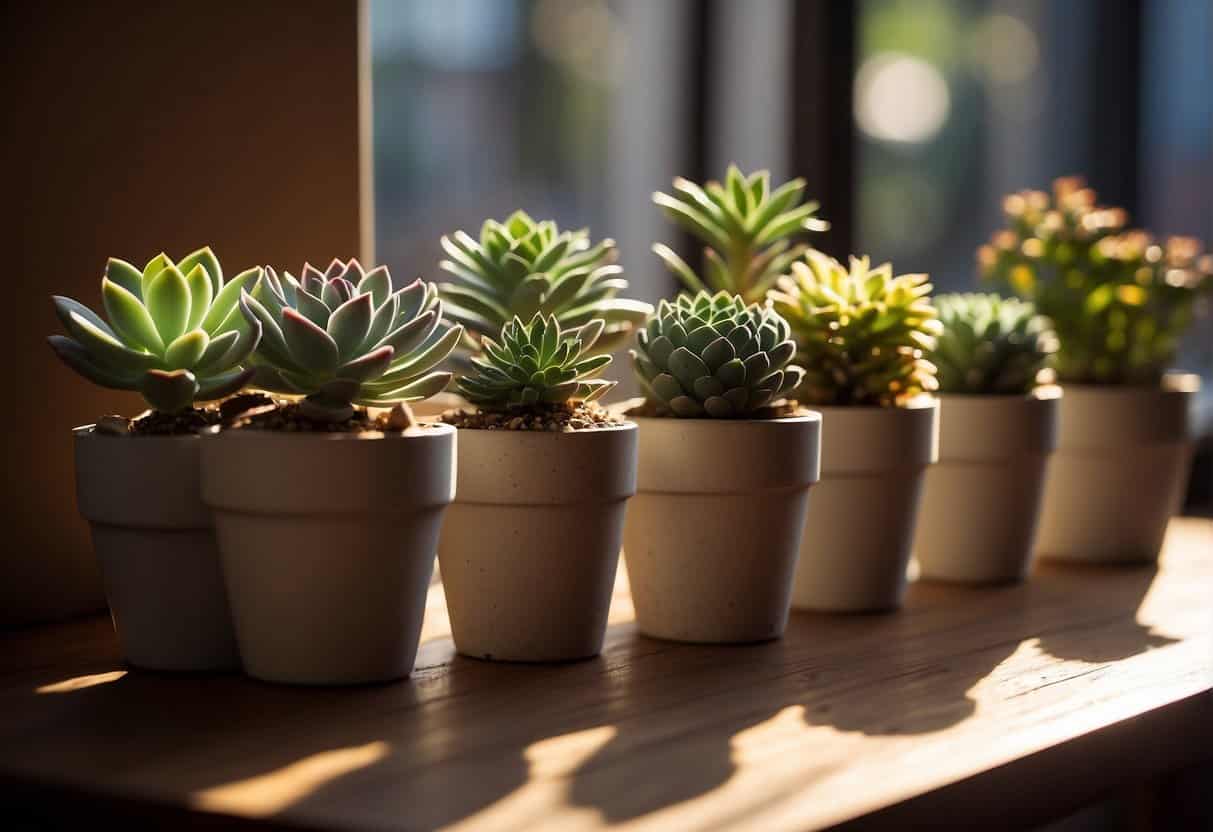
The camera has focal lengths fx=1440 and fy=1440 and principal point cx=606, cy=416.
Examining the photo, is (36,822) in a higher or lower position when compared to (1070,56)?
lower

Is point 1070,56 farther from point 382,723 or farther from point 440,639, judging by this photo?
point 382,723

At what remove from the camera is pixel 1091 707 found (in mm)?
811

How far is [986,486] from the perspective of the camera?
121cm

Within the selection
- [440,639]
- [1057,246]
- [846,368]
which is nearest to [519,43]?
[1057,246]

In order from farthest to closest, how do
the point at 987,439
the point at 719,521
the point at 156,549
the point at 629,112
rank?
the point at 629,112, the point at 987,439, the point at 719,521, the point at 156,549

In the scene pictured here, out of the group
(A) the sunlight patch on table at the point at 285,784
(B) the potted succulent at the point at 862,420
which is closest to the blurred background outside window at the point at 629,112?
(B) the potted succulent at the point at 862,420

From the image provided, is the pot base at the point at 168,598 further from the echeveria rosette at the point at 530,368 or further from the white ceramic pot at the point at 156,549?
the echeveria rosette at the point at 530,368

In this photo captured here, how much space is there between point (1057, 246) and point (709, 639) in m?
0.60

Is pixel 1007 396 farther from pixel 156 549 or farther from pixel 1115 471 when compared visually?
pixel 156 549

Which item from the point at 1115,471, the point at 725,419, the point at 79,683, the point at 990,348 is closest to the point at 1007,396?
the point at 990,348

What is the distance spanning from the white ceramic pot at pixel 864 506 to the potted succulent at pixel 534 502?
0.22 m

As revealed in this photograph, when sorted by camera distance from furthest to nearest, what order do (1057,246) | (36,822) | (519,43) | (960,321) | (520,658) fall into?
(519,43) < (1057,246) < (960,321) < (520,658) < (36,822)

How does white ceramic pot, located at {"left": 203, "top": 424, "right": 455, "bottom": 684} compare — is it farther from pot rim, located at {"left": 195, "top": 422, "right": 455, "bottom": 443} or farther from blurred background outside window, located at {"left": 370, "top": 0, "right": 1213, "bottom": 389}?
blurred background outside window, located at {"left": 370, "top": 0, "right": 1213, "bottom": 389}

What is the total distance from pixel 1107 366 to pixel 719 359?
23.3 inches
